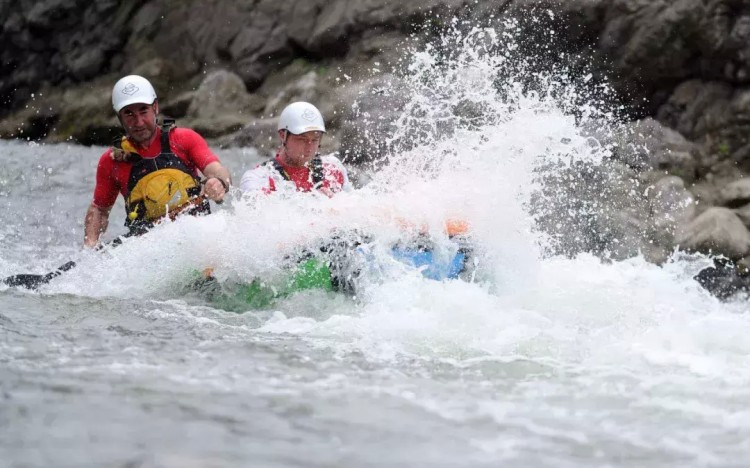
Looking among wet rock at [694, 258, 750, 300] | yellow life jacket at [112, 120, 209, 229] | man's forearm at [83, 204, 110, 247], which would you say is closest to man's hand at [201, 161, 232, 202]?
yellow life jacket at [112, 120, 209, 229]

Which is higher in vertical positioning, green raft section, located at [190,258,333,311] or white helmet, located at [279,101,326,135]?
white helmet, located at [279,101,326,135]

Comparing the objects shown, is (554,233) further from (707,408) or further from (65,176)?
(65,176)

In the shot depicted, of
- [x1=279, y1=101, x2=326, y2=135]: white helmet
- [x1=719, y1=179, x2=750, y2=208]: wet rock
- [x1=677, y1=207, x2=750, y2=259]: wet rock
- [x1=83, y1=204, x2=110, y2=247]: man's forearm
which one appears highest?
[x1=719, y1=179, x2=750, y2=208]: wet rock

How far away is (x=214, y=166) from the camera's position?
6176 mm

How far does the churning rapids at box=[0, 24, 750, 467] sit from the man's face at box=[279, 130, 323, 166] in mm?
509

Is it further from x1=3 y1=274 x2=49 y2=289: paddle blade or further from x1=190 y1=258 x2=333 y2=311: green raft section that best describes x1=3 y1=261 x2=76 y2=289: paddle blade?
x1=190 y1=258 x2=333 y2=311: green raft section

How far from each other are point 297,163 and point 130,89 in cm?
124

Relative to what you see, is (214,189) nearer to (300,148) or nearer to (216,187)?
(216,187)

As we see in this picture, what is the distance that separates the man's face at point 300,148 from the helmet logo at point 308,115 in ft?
0.31

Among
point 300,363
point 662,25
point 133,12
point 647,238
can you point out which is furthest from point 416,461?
point 133,12

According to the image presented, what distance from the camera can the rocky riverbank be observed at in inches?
341

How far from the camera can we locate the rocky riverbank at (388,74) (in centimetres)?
867

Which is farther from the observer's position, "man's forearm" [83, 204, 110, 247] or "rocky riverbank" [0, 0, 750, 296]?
"rocky riverbank" [0, 0, 750, 296]

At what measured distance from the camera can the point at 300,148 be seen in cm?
593
